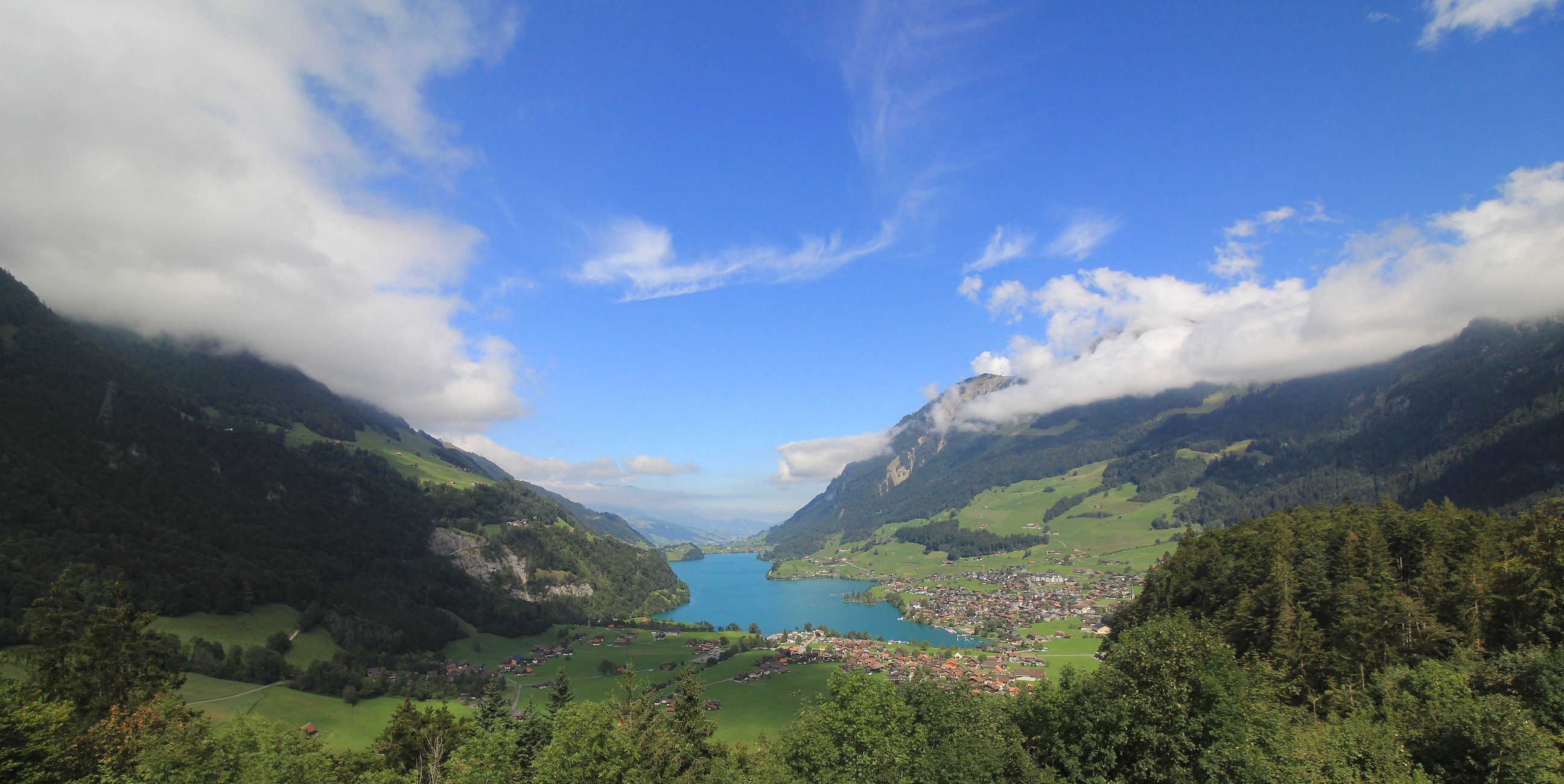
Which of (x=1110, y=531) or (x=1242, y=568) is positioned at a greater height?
(x=1242, y=568)

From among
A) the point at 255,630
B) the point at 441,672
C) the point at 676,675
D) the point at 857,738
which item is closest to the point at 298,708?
the point at 255,630

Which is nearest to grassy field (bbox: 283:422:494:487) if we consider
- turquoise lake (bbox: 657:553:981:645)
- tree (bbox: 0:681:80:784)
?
turquoise lake (bbox: 657:553:981:645)

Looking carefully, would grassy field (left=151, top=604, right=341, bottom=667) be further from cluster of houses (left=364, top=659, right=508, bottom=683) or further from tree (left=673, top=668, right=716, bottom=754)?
tree (left=673, top=668, right=716, bottom=754)

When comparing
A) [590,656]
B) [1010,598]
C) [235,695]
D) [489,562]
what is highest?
[489,562]

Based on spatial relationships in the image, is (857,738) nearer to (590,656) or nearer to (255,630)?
(255,630)

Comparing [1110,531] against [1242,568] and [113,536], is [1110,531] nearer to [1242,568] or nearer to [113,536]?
[1242,568]

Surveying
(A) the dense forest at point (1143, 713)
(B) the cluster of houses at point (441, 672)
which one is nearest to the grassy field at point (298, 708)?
(B) the cluster of houses at point (441, 672)

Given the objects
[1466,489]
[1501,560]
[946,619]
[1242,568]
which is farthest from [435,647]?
[1466,489]
